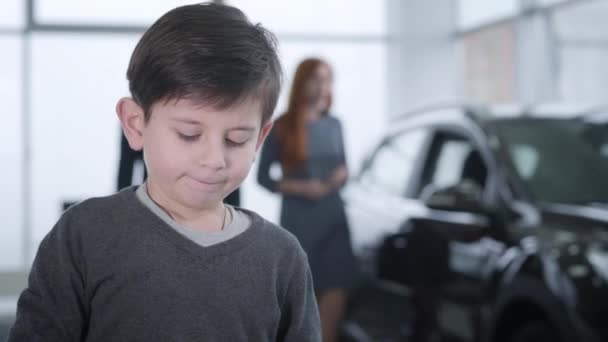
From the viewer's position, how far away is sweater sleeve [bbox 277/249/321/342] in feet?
3.85

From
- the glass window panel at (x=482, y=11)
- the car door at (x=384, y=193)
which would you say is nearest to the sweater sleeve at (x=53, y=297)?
the car door at (x=384, y=193)

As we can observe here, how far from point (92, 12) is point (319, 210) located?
6.31 meters

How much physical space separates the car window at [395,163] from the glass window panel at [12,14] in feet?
18.7

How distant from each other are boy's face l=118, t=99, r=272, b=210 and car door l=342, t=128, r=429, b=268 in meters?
2.90

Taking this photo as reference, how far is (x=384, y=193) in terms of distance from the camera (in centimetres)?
437

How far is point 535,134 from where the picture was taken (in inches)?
143

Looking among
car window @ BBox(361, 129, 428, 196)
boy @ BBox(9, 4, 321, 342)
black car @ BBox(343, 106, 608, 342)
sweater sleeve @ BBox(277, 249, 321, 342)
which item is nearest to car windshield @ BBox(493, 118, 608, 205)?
black car @ BBox(343, 106, 608, 342)

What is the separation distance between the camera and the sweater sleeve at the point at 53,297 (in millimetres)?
1060

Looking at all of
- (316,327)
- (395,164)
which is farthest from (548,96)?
(316,327)

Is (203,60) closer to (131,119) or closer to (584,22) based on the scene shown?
(131,119)

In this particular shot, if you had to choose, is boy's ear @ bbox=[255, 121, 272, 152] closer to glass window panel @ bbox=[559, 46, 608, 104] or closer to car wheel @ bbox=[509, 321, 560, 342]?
car wheel @ bbox=[509, 321, 560, 342]

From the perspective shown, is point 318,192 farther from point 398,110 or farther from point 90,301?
point 398,110

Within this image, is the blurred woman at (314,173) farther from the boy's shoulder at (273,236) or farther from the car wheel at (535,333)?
the boy's shoulder at (273,236)

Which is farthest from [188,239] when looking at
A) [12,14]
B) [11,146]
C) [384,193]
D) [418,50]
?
[418,50]
